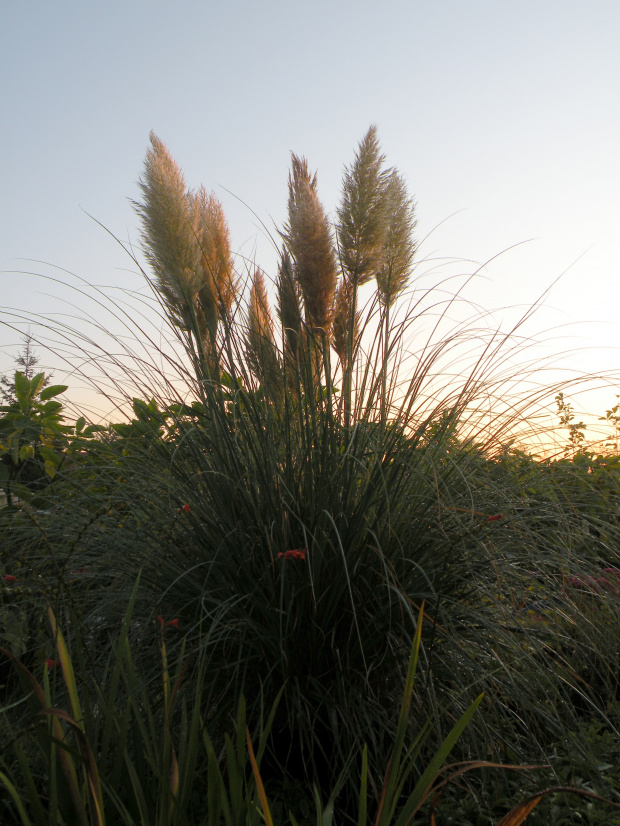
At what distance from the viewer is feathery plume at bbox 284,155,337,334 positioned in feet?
8.07

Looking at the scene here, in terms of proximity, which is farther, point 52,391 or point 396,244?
point 52,391

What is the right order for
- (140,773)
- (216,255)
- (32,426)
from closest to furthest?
(140,773) → (216,255) → (32,426)

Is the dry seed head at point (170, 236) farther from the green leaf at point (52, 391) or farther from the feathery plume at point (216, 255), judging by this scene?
the green leaf at point (52, 391)

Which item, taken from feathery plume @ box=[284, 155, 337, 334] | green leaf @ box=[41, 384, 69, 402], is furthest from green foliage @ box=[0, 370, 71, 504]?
feathery plume @ box=[284, 155, 337, 334]

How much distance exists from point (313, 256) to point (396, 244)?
435 millimetres

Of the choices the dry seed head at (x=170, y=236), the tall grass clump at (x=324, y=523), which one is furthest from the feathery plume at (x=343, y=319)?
the dry seed head at (x=170, y=236)

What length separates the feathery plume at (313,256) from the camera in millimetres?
2461

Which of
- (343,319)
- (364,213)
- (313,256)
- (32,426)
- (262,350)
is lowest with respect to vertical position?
(32,426)

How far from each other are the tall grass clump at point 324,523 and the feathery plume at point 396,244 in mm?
10

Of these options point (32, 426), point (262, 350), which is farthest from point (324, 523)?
point (32, 426)

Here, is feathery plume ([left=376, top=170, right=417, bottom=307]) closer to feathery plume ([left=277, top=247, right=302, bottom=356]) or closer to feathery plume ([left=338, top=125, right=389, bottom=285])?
feathery plume ([left=338, top=125, right=389, bottom=285])

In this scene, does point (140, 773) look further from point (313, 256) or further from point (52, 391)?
point (52, 391)

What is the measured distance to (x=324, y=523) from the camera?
1943 millimetres

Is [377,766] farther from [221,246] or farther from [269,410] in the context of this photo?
[221,246]
